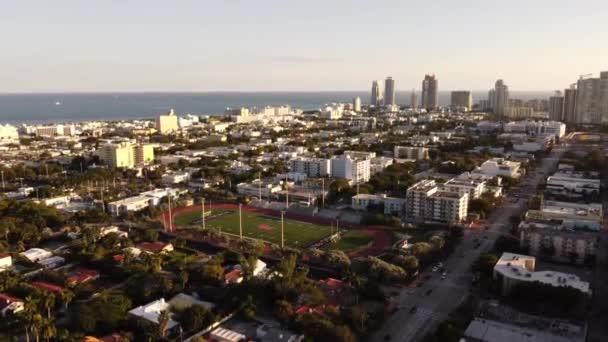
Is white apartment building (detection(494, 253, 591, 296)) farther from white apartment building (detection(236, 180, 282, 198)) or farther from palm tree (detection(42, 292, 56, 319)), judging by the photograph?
white apartment building (detection(236, 180, 282, 198))

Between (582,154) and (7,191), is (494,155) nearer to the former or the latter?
(582,154)

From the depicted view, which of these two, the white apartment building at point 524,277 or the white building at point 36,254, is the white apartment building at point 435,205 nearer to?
the white apartment building at point 524,277

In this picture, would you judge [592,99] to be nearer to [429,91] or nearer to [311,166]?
[429,91]

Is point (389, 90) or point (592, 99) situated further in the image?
point (389, 90)

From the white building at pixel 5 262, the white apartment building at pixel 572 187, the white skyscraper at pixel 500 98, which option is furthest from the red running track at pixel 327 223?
the white skyscraper at pixel 500 98

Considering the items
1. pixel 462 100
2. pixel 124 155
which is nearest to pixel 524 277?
pixel 124 155

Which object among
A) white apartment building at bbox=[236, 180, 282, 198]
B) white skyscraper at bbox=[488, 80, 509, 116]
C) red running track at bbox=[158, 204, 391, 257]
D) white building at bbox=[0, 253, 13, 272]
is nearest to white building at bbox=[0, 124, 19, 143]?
white apartment building at bbox=[236, 180, 282, 198]
